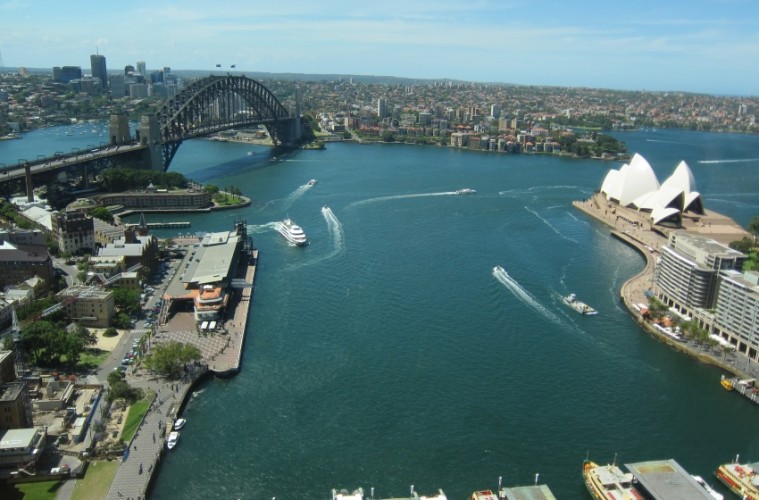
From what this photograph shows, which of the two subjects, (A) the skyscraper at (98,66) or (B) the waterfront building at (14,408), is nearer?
(B) the waterfront building at (14,408)

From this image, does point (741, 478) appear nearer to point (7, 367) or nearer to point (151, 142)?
point (7, 367)

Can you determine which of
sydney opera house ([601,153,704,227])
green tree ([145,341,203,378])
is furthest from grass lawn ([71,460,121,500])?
sydney opera house ([601,153,704,227])

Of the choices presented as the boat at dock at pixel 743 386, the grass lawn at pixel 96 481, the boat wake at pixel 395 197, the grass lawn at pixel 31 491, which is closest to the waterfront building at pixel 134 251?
the grass lawn at pixel 96 481

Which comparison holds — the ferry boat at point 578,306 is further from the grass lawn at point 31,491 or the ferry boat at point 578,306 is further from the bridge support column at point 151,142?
the bridge support column at point 151,142

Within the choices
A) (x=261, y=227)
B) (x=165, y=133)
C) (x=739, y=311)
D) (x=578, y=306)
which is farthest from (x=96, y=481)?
(x=165, y=133)

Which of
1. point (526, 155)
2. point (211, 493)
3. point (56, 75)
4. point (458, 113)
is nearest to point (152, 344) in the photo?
point (211, 493)

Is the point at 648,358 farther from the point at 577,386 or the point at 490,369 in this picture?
the point at 490,369

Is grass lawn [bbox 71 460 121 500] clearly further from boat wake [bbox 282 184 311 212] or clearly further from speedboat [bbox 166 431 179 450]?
boat wake [bbox 282 184 311 212]
